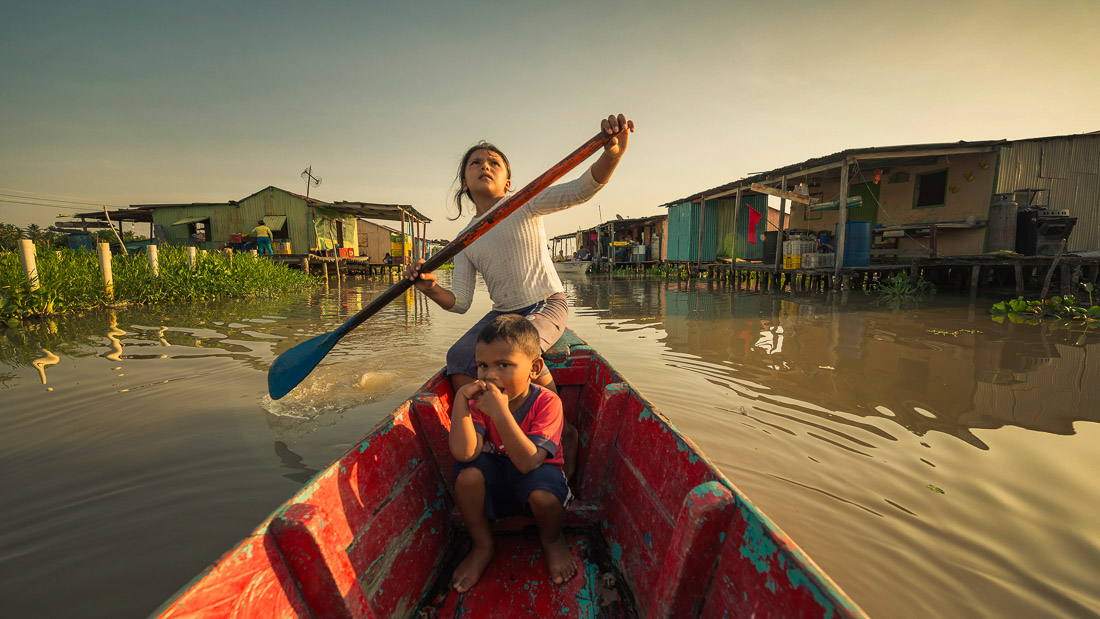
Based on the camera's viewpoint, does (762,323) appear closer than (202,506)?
No

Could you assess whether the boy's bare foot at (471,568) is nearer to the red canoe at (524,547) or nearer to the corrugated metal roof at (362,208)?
the red canoe at (524,547)

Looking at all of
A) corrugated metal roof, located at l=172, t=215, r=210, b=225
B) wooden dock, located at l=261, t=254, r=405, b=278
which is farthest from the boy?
corrugated metal roof, located at l=172, t=215, r=210, b=225

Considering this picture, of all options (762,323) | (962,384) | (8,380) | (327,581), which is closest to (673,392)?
(962,384)

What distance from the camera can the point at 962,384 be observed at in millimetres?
3844

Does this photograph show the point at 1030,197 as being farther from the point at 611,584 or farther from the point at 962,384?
the point at 611,584

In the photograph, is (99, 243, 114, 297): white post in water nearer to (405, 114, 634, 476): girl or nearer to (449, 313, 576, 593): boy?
(405, 114, 634, 476): girl

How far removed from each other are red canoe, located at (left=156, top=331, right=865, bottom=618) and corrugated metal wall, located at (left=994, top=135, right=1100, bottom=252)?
14147mm

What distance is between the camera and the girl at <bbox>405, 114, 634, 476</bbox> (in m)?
2.44

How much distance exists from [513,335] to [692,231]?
724 inches

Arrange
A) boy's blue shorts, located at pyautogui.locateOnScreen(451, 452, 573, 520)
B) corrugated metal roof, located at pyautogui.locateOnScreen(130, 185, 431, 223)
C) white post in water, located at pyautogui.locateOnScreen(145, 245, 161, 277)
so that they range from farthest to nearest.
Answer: corrugated metal roof, located at pyautogui.locateOnScreen(130, 185, 431, 223), white post in water, located at pyautogui.locateOnScreen(145, 245, 161, 277), boy's blue shorts, located at pyautogui.locateOnScreen(451, 452, 573, 520)

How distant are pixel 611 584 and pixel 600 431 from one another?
595mm

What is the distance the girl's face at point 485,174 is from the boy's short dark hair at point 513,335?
1.04 metres

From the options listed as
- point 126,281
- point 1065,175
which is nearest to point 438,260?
point 126,281

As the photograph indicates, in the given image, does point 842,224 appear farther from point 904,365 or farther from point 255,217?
point 255,217
